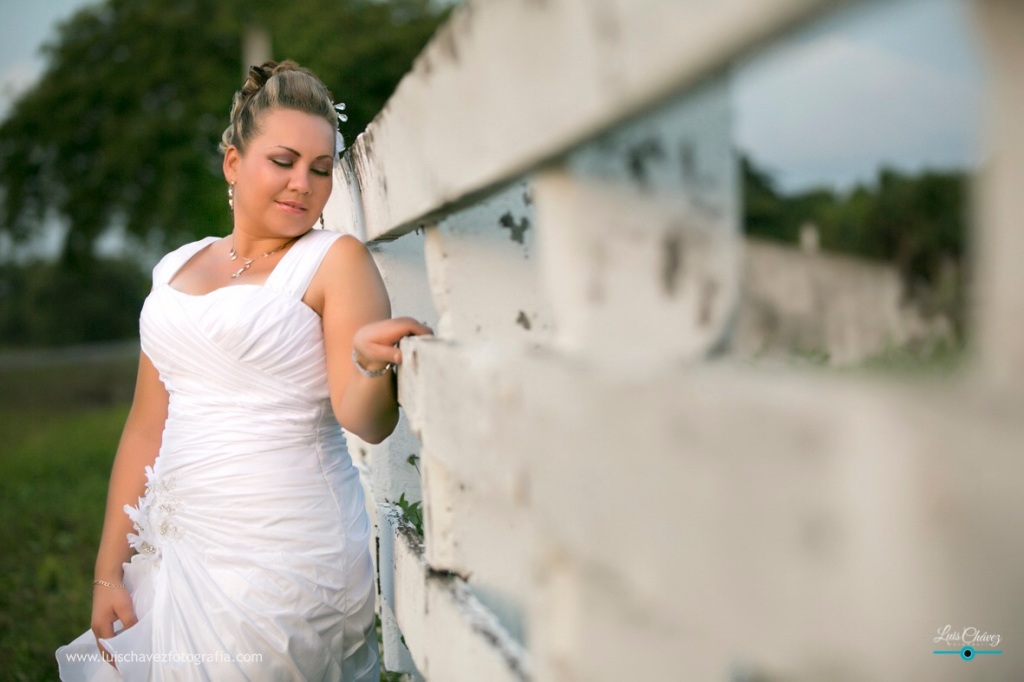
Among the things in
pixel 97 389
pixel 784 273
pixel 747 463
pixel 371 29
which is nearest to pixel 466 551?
pixel 784 273

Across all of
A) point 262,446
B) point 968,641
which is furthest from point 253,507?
point 968,641

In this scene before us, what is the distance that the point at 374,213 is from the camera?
2.29 metres

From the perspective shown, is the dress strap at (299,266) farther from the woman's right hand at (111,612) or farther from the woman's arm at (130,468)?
the woman's right hand at (111,612)

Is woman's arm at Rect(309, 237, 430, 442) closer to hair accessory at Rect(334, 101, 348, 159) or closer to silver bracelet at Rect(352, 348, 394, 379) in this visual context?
silver bracelet at Rect(352, 348, 394, 379)

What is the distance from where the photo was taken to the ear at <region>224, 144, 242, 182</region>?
107 inches

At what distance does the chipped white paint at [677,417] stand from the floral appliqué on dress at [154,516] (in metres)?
1.26

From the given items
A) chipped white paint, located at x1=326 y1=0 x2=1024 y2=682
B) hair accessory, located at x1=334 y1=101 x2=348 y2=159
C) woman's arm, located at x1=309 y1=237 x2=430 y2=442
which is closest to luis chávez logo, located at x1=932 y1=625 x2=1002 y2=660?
chipped white paint, located at x1=326 y1=0 x2=1024 y2=682

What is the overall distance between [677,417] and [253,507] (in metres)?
1.86

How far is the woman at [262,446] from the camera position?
2322 millimetres

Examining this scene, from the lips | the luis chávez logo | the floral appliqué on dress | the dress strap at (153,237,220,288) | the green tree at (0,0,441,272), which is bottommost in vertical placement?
the floral appliqué on dress

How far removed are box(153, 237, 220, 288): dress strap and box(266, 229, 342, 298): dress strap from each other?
0.40 m

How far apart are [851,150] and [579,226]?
0.87 metres

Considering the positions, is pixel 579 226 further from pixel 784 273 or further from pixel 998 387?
pixel 784 273

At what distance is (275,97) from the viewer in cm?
253
